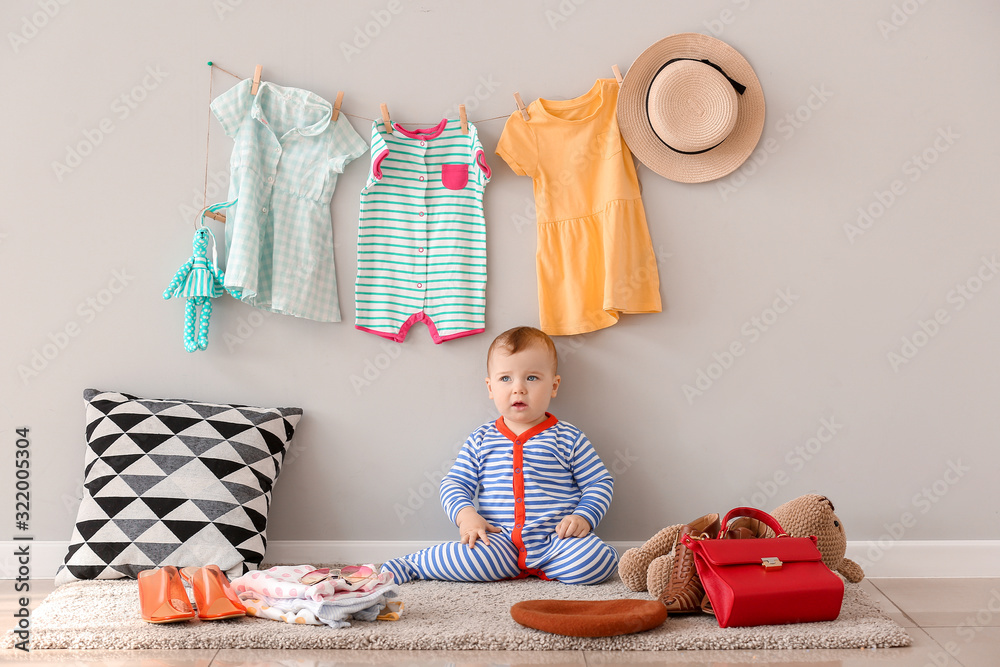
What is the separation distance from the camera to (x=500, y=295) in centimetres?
221

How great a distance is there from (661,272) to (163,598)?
5.15 feet

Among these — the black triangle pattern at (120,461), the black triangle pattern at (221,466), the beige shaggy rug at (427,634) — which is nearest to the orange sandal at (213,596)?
the beige shaggy rug at (427,634)

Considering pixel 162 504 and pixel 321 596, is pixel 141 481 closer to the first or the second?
pixel 162 504

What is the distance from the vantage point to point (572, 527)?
1.94 m

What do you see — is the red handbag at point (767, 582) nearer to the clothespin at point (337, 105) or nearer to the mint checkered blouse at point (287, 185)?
the mint checkered blouse at point (287, 185)

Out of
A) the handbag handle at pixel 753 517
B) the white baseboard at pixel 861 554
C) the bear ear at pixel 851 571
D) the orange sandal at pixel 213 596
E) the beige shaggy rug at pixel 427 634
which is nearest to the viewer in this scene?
the beige shaggy rug at pixel 427 634

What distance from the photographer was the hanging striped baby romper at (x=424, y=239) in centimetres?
217

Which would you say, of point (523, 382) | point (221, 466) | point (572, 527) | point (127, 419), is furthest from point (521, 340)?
point (127, 419)

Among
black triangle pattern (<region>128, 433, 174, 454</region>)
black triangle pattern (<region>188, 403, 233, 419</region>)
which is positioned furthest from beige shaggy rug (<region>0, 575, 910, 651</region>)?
black triangle pattern (<region>188, 403, 233, 419</region>)

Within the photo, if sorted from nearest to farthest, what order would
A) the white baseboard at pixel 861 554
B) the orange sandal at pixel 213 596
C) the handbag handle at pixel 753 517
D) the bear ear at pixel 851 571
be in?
1. the orange sandal at pixel 213 596
2. the handbag handle at pixel 753 517
3. the bear ear at pixel 851 571
4. the white baseboard at pixel 861 554

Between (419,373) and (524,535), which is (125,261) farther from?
(524,535)

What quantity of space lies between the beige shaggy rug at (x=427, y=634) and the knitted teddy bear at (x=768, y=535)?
13 centimetres

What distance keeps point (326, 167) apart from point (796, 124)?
1419mm

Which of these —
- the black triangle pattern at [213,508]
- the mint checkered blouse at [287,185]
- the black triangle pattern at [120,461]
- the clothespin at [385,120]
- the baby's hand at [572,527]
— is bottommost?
→ the baby's hand at [572,527]
